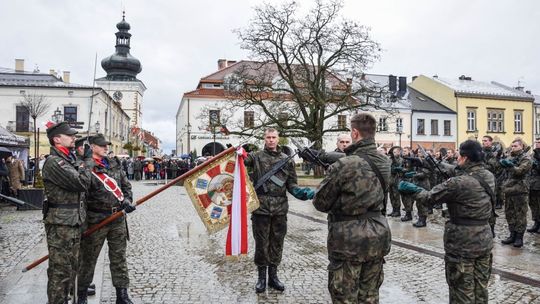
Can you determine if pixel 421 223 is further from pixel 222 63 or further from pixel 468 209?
pixel 222 63

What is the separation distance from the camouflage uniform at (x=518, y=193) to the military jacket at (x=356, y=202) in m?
6.41

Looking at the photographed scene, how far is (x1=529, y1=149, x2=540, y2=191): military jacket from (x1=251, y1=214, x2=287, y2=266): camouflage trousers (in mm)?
6804

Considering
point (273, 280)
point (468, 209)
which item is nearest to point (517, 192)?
point (468, 209)

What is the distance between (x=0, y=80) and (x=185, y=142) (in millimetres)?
21273

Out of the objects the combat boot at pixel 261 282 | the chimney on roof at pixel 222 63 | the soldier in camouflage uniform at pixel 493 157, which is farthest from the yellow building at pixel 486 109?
the combat boot at pixel 261 282

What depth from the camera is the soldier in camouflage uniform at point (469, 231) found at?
15.1 feet

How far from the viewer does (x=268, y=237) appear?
5.93 m

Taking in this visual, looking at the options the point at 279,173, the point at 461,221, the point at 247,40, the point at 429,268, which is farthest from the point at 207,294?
the point at 247,40

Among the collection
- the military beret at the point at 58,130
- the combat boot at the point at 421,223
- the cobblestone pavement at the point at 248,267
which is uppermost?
the military beret at the point at 58,130

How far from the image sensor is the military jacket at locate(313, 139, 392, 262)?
382cm

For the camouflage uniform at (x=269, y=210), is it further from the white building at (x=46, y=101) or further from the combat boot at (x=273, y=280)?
the white building at (x=46, y=101)

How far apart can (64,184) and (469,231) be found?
14.0 ft

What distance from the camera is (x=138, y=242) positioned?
9.47 meters

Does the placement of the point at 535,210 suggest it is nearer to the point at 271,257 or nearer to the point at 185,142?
the point at 271,257
